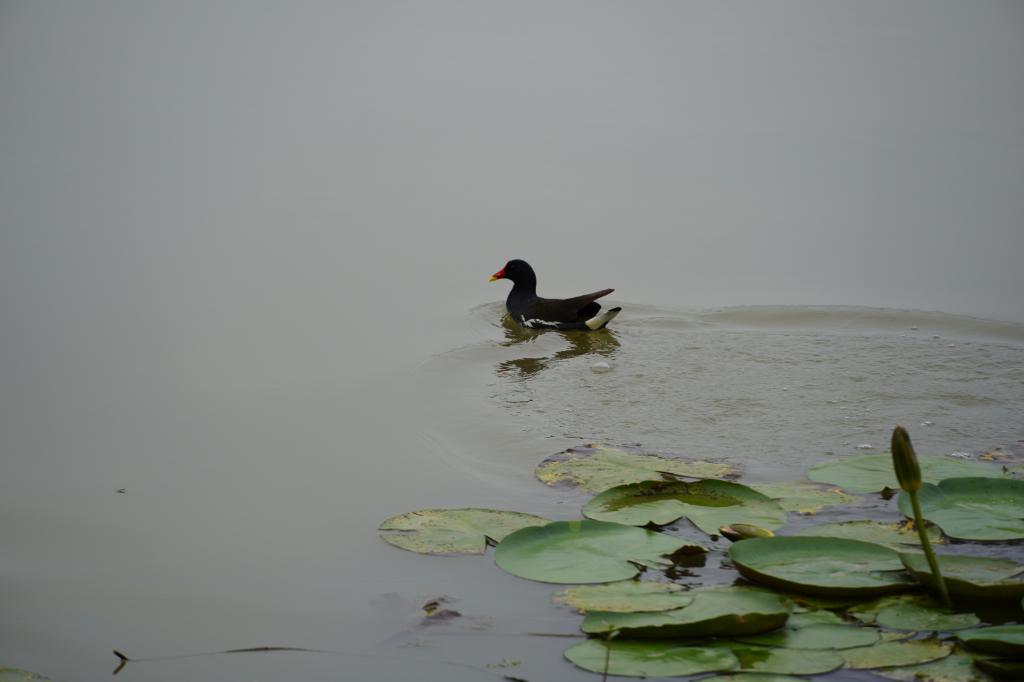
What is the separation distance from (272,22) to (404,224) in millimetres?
5587

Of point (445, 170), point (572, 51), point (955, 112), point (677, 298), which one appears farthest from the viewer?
point (572, 51)

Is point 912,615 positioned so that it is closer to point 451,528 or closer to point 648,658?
point 648,658

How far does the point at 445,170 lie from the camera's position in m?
9.62

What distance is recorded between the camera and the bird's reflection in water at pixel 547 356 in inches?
260

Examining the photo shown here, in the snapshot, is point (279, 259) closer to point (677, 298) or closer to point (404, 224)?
point (404, 224)

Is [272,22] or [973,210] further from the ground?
[272,22]

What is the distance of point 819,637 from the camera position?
296 centimetres

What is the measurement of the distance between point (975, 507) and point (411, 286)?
15.8 ft

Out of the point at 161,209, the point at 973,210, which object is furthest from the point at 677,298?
the point at 161,209

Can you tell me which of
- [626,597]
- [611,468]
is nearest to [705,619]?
[626,597]

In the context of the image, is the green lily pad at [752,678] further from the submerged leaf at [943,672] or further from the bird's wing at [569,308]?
the bird's wing at [569,308]

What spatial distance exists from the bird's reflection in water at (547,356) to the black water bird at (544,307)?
0.24ft

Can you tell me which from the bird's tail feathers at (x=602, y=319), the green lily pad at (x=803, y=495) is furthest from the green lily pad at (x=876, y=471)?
the bird's tail feathers at (x=602, y=319)

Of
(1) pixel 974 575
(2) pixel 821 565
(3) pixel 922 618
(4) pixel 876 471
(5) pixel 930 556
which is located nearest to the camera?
(5) pixel 930 556
